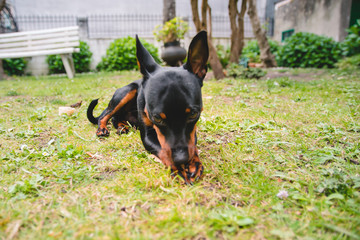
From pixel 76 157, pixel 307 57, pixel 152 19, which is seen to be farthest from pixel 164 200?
pixel 152 19

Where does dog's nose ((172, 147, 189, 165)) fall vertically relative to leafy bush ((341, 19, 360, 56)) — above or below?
below

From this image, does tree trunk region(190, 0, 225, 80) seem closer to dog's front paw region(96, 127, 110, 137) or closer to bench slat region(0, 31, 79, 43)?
dog's front paw region(96, 127, 110, 137)

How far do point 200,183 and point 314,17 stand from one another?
14.6 metres

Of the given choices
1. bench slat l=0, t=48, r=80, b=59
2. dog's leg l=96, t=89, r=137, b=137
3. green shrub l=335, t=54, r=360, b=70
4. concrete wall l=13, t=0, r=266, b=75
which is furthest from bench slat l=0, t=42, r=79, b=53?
green shrub l=335, t=54, r=360, b=70

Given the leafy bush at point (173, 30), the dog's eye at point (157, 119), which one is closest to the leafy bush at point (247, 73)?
the leafy bush at point (173, 30)

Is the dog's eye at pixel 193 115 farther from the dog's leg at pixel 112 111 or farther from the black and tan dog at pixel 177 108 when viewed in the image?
the dog's leg at pixel 112 111

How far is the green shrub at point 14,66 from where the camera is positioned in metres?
10.9

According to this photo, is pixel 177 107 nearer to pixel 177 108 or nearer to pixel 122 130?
pixel 177 108

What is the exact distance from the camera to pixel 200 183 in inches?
68.5

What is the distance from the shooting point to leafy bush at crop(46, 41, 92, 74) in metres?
11.6

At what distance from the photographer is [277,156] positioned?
2174 millimetres

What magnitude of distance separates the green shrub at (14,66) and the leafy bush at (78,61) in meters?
1.13

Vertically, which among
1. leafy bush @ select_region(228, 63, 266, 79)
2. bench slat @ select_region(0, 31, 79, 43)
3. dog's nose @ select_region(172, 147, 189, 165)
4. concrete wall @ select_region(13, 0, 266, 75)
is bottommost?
dog's nose @ select_region(172, 147, 189, 165)

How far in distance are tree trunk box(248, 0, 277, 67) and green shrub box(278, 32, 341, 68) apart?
42.8 inches
